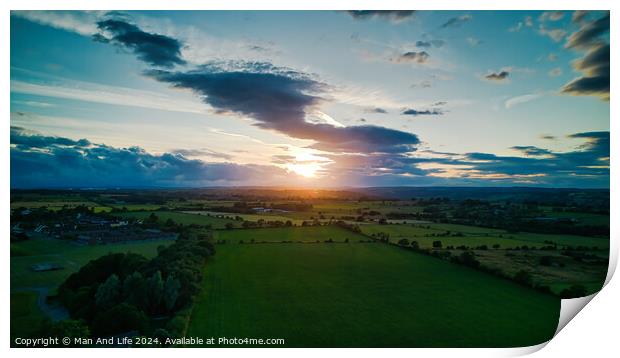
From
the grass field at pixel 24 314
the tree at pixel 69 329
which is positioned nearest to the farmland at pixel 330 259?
the grass field at pixel 24 314

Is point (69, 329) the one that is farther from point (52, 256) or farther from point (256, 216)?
point (256, 216)

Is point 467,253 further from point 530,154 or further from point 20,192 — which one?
point 20,192

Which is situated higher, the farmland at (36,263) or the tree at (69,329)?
the farmland at (36,263)

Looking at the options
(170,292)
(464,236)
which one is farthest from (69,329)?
(464,236)

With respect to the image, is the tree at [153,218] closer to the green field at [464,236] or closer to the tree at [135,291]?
the tree at [135,291]

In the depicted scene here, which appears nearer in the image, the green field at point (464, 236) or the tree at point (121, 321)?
the tree at point (121, 321)

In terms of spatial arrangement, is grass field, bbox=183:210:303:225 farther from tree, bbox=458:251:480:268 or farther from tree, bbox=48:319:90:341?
tree, bbox=458:251:480:268
